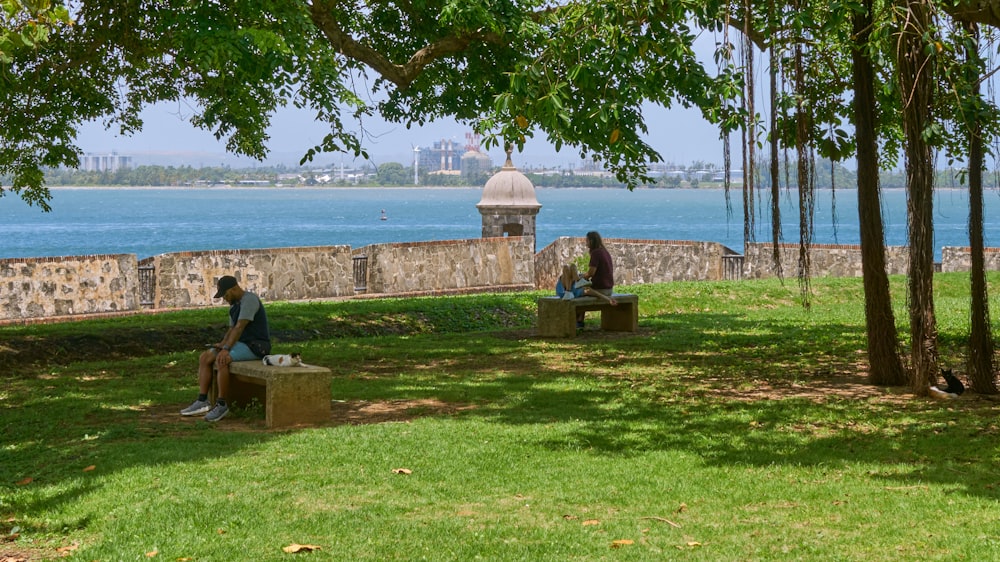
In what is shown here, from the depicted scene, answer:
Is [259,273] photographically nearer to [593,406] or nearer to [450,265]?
[450,265]

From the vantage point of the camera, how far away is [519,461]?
8.78m

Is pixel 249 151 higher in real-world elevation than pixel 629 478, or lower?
higher

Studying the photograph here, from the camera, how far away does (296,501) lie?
766cm

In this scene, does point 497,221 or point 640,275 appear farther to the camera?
point 497,221

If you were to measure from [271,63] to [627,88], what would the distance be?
3856mm

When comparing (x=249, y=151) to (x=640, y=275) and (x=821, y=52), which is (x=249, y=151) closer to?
(x=821, y=52)

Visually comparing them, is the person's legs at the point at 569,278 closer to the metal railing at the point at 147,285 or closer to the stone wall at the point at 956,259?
the metal railing at the point at 147,285

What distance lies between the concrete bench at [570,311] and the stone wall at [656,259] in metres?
12.0

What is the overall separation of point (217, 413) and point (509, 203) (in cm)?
2423

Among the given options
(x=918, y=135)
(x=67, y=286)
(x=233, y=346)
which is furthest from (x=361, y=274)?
(x=918, y=135)

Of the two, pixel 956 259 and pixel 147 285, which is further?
pixel 956 259

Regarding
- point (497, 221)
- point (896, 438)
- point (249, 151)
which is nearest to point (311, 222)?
point (497, 221)

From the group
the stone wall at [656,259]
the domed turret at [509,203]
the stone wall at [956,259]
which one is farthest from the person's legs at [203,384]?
the domed turret at [509,203]

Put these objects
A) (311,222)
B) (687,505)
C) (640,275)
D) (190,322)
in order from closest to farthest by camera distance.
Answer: (687,505), (190,322), (640,275), (311,222)
